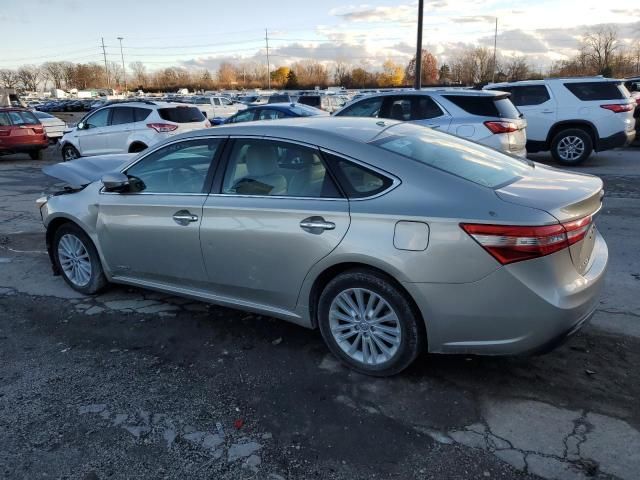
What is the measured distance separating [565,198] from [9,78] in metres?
146

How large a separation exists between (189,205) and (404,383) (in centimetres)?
198

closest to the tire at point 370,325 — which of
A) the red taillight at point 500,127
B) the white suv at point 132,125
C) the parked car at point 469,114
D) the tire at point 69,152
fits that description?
the parked car at point 469,114

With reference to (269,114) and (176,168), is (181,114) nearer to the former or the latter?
(269,114)

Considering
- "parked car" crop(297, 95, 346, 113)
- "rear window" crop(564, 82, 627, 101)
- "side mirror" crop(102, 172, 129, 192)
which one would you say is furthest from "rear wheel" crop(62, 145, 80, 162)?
"rear window" crop(564, 82, 627, 101)

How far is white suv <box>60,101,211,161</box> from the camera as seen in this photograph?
12.9 meters

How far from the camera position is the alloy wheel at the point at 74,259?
4965 millimetres

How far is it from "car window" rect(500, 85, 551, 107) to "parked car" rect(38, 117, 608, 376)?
941cm

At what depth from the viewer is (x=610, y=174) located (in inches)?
422

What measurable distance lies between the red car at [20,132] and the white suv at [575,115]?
14.3 m

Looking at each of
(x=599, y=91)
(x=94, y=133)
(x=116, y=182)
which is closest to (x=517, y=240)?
(x=116, y=182)

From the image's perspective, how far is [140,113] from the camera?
1317cm

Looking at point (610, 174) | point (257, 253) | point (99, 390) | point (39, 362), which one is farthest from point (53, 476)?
point (610, 174)

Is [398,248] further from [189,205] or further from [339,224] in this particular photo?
[189,205]

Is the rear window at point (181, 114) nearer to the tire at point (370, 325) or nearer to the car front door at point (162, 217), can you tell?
the car front door at point (162, 217)
